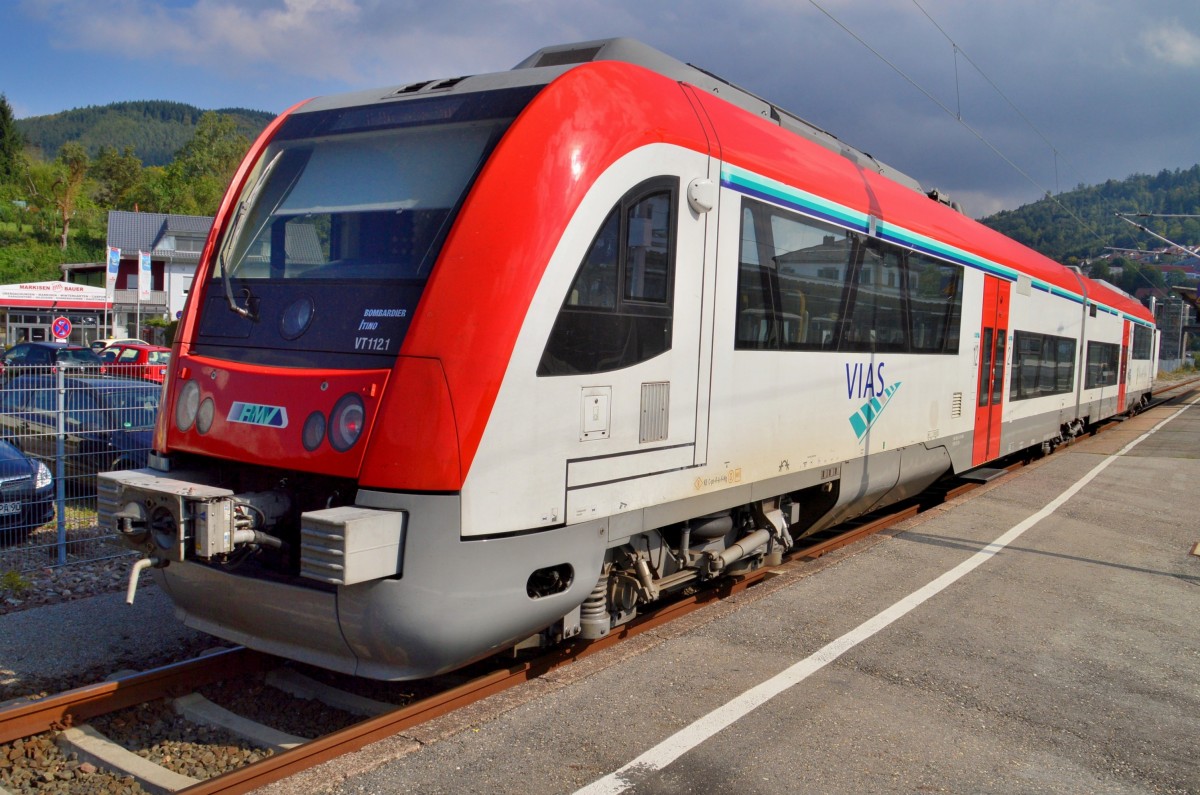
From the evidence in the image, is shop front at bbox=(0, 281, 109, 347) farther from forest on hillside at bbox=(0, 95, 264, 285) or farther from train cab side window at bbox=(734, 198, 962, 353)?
train cab side window at bbox=(734, 198, 962, 353)

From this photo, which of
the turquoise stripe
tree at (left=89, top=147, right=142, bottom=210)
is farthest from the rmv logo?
tree at (left=89, top=147, right=142, bottom=210)

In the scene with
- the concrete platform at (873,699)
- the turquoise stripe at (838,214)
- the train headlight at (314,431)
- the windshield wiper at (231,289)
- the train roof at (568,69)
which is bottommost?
the concrete platform at (873,699)

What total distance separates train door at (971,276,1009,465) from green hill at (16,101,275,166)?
16524 cm

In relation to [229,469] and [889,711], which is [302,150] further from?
[889,711]

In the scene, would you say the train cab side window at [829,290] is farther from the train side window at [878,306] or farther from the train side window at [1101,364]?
the train side window at [1101,364]

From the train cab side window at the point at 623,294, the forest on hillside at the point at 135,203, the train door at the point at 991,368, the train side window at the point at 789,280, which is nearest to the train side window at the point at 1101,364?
the train door at the point at 991,368

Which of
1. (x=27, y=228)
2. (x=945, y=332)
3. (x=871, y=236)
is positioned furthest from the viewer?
(x=27, y=228)

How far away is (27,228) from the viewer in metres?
79.3

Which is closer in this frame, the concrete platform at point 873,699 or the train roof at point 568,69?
the concrete platform at point 873,699

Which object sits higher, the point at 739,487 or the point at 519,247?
the point at 519,247

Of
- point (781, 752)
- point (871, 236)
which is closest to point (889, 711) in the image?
point (781, 752)

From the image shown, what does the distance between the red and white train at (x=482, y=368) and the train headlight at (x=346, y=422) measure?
0.04 ft

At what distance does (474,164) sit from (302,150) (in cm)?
134

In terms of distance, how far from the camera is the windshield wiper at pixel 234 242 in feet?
16.6
